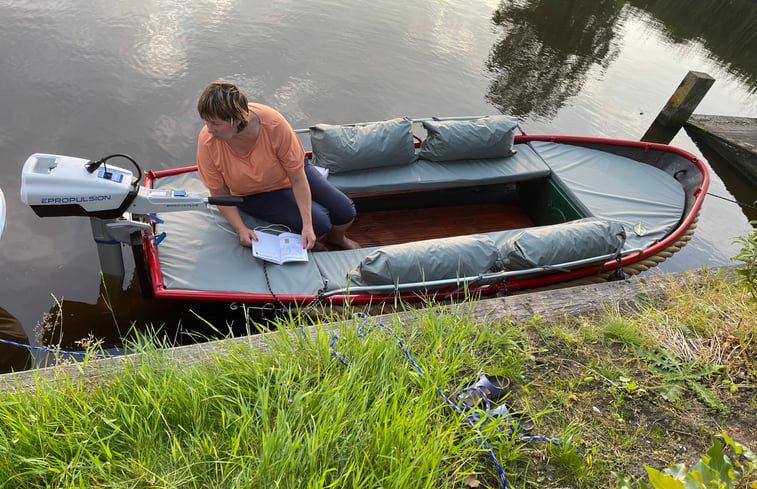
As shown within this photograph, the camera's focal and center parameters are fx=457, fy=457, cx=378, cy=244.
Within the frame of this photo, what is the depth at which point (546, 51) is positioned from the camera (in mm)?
10195

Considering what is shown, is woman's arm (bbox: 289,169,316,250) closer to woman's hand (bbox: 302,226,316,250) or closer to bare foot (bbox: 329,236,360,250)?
woman's hand (bbox: 302,226,316,250)

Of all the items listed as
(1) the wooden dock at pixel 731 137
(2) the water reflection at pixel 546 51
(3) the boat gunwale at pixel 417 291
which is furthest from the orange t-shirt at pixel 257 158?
(1) the wooden dock at pixel 731 137

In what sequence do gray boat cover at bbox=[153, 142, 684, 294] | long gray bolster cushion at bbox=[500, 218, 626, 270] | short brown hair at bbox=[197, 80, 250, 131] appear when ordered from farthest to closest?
1. long gray bolster cushion at bbox=[500, 218, 626, 270]
2. gray boat cover at bbox=[153, 142, 684, 294]
3. short brown hair at bbox=[197, 80, 250, 131]

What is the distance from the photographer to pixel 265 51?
8.16m

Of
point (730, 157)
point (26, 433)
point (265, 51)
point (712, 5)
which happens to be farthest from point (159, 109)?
point (712, 5)

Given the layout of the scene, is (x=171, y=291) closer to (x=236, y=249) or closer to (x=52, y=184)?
(x=236, y=249)

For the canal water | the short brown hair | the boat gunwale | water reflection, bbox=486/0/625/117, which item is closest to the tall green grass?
the boat gunwale

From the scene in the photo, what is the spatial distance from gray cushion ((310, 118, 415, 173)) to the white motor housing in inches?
71.1

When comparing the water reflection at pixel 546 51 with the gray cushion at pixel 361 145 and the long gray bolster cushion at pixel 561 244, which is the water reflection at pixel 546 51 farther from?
the long gray bolster cushion at pixel 561 244

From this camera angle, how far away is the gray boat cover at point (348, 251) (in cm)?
352

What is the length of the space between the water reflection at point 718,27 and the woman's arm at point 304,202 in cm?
1251

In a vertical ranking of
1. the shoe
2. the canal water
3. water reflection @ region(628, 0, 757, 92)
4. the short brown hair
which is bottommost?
the canal water

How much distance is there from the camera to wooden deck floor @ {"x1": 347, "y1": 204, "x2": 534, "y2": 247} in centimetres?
498

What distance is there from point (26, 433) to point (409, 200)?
13.3ft
